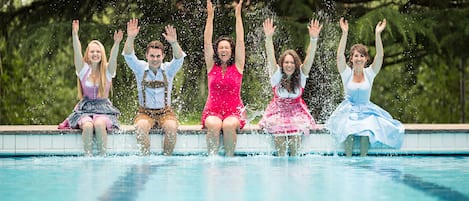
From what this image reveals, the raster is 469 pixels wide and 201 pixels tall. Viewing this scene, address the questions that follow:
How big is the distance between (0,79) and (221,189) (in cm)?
847

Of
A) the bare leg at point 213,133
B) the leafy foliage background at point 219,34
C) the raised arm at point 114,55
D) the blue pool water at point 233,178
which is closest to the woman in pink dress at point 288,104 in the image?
the blue pool water at point 233,178

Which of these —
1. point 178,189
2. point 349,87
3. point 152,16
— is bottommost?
point 178,189

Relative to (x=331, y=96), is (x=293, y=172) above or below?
below

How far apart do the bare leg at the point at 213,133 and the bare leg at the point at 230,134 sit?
0.18 ft

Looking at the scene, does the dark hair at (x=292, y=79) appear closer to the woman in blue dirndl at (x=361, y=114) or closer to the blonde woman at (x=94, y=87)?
the woman in blue dirndl at (x=361, y=114)

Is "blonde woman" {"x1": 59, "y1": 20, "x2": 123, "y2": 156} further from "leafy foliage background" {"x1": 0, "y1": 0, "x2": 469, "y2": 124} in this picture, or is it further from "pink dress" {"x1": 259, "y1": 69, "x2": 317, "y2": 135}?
"leafy foliage background" {"x1": 0, "y1": 0, "x2": 469, "y2": 124}

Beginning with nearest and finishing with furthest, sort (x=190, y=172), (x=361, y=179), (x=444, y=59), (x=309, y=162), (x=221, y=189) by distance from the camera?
1. (x=221, y=189)
2. (x=361, y=179)
3. (x=190, y=172)
4. (x=309, y=162)
5. (x=444, y=59)

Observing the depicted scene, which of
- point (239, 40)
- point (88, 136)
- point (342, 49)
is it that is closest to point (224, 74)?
point (239, 40)

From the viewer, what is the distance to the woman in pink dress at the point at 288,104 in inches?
287

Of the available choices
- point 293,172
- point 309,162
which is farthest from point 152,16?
point 293,172

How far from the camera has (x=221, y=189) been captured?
15.8 ft

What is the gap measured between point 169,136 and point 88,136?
2.24 feet

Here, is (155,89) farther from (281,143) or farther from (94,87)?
(281,143)

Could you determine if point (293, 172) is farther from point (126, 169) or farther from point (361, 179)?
point (126, 169)
